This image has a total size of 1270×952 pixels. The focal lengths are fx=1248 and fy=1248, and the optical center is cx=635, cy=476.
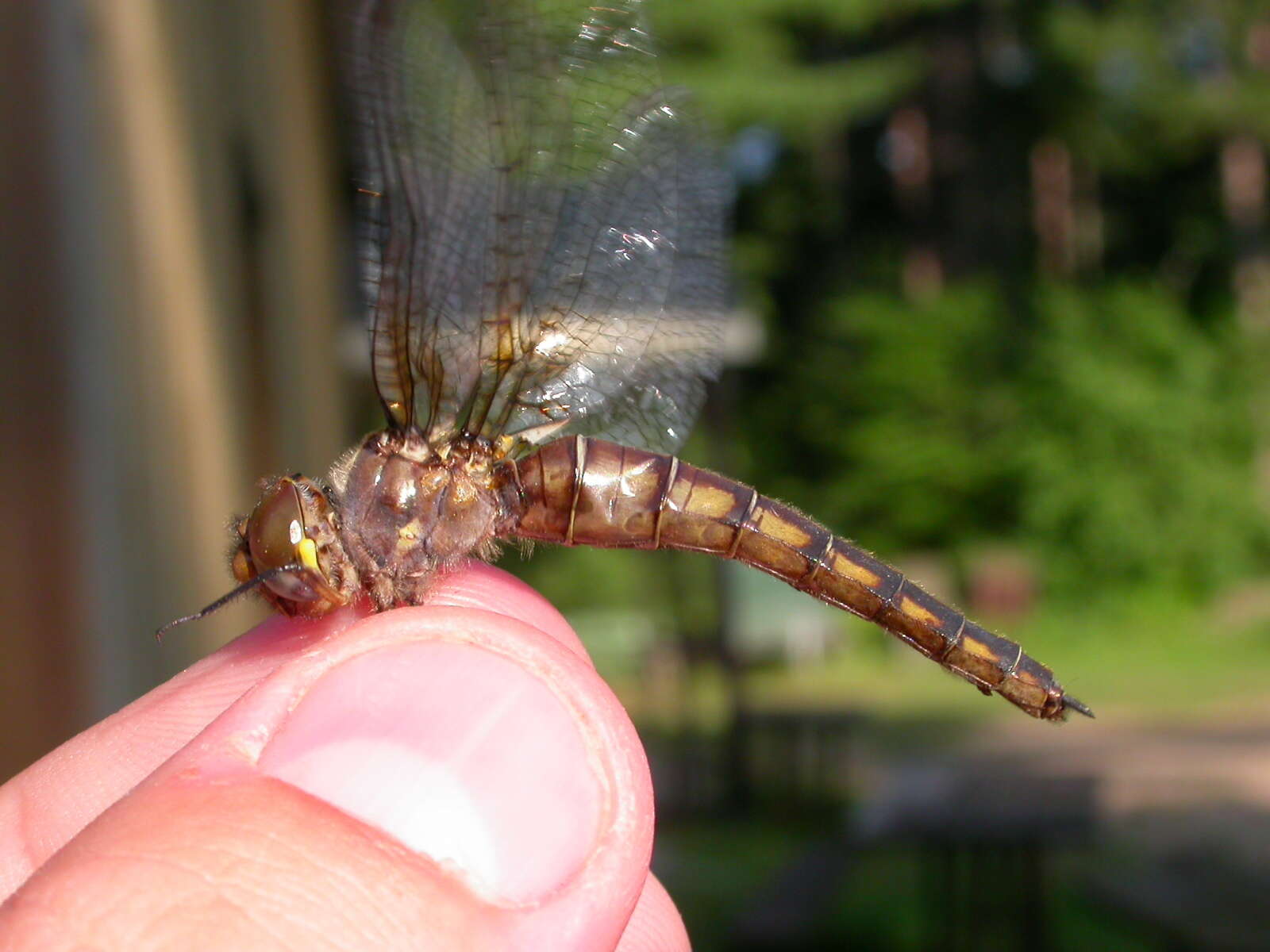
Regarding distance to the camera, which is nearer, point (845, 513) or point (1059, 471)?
point (1059, 471)

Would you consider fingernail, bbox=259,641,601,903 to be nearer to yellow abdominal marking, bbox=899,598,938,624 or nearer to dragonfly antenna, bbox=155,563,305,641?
dragonfly antenna, bbox=155,563,305,641

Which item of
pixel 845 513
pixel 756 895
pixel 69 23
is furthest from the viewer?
pixel 845 513

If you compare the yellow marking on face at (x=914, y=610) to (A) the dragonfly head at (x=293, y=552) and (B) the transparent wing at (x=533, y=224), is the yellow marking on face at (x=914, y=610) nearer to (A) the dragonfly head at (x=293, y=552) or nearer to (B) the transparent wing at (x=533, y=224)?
(B) the transparent wing at (x=533, y=224)

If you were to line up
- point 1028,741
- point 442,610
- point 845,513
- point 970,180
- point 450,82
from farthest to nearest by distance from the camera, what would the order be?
1. point 970,180
2. point 845,513
3. point 1028,741
4. point 450,82
5. point 442,610

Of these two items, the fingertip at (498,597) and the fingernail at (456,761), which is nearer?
the fingernail at (456,761)

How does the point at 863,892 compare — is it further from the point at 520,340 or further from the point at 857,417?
the point at 857,417

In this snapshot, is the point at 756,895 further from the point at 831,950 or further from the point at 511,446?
the point at 511,446

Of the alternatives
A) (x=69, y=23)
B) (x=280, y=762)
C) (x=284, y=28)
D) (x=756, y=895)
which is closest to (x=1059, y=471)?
(x=756, y=895)

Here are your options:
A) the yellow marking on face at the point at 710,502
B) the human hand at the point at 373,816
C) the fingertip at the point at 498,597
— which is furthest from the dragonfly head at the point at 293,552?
the yellow marking on face at the point at 710,502
